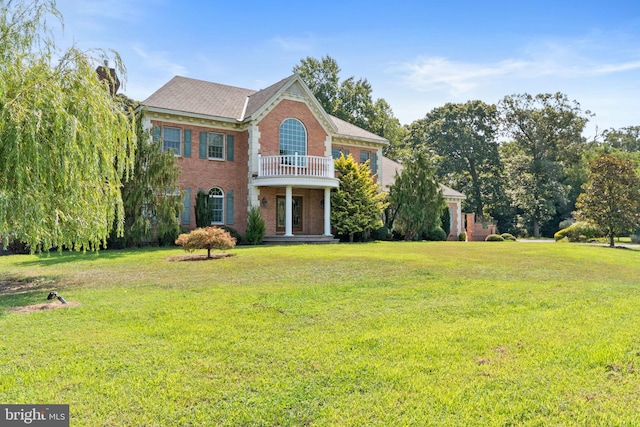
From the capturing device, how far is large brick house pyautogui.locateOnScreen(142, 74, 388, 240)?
72.2 ft

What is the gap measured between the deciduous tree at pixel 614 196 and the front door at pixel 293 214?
15.8m

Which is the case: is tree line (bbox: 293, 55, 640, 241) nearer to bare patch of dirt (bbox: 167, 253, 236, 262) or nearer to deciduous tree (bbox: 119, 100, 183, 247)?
deciduous tree (bbox: 119, 100, 183, 247)

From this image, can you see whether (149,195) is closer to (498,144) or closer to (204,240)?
(204,240)

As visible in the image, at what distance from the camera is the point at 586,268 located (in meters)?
13.1

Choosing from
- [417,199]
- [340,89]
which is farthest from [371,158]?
[340,89]

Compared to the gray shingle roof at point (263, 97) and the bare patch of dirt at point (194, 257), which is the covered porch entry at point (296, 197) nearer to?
the gray shingle roof at point (263, 97)

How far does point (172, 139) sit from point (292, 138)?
618 centimetres

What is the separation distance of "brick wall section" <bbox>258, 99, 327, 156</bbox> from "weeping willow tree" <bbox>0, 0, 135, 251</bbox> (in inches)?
533

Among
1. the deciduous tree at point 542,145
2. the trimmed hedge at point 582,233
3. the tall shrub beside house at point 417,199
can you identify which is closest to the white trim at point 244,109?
the tall shrub beside house at point 417,199

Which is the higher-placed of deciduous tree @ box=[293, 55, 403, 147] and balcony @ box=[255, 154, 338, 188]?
deciduous tree @ box=[293, 55, 403, 147]

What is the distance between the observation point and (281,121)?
23844 millimetres

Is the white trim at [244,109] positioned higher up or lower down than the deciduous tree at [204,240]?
higher up

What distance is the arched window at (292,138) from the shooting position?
24016 mm

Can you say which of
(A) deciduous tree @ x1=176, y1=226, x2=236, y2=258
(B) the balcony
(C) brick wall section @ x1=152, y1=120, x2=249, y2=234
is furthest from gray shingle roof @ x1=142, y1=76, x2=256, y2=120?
(A) deciduous tree @ x1=176, y1=226, x2=236, y2=258
